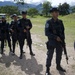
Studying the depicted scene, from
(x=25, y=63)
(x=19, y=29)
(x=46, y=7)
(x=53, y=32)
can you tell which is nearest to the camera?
(x=53, y=32)

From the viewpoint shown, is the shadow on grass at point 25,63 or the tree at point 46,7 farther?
the tree at point 46,7

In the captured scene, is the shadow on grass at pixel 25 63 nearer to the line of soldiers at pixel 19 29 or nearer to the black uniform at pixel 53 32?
the line of soldiers at pixel 19 29

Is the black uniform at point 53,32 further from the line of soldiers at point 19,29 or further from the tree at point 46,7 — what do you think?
the tree at point 46,7

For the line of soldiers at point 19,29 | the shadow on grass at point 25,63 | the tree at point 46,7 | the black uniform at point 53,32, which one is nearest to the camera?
the black uniform at point 53,32

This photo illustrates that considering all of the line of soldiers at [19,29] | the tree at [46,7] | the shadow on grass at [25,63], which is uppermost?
the line of soldiers at [19,29]

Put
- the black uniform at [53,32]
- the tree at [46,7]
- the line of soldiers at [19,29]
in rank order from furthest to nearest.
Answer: the tree at [46,7], the line of soldiers at [19,29], the black uniform at [53,32]

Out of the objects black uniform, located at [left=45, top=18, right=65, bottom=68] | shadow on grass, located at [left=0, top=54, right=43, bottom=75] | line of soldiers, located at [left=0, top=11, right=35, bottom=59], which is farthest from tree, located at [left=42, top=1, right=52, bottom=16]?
black uniform, located at [left=45, top=18, right=65, bottom=68]

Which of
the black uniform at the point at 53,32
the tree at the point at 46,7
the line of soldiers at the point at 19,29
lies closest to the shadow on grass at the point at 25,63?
the line of soldiers at the point at 19,29

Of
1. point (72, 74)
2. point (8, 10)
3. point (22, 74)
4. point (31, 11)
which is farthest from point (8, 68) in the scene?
point (31, 11)

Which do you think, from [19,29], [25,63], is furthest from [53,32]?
[19,29]

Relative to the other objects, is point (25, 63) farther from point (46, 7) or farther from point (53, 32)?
point (46, 7)

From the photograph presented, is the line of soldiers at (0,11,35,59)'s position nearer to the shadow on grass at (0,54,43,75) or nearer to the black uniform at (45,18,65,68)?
the shadow on grass at (0,54,43,75)

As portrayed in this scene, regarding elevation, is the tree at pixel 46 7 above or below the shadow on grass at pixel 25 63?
below

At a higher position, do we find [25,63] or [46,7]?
[25,63]
